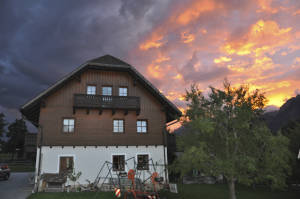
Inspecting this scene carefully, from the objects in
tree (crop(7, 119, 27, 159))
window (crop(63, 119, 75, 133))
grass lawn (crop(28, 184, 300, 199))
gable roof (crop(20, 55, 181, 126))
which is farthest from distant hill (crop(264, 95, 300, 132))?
tree (crop(7, 119, 27, 159))

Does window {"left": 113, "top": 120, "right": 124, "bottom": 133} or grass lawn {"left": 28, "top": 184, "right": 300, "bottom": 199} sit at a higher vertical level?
window {"left": 113, "top": 120, "right": 124, "bottom": 133}

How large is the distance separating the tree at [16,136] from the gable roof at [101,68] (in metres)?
41.4

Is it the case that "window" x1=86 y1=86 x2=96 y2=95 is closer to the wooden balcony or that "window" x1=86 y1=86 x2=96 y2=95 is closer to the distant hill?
the wooden balcony

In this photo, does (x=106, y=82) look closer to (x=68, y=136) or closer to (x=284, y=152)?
(x=68, y=136)

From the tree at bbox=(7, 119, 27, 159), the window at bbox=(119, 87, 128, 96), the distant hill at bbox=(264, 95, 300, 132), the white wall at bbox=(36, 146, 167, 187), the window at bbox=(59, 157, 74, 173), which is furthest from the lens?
the distant hill at bbox=(264, 95, 300, 132)

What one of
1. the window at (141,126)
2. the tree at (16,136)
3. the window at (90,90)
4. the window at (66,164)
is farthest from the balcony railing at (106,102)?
the tree at (16,136)

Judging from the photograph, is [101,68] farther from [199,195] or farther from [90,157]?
[199,195]

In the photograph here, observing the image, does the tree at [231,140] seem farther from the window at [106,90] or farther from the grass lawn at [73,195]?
the window at [106,90]

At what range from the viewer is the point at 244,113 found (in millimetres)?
11375

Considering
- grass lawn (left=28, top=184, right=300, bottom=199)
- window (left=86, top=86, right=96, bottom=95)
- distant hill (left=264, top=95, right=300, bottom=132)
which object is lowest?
grass lawn (left=28, top=184, right=300, bottom=199)

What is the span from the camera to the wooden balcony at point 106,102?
17.2 metres

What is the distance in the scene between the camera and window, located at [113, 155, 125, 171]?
1759cm

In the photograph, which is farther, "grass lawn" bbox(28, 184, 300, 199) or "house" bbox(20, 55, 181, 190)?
"house" bbox(20, 55, 181, 190)

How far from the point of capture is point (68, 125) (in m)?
17.4
